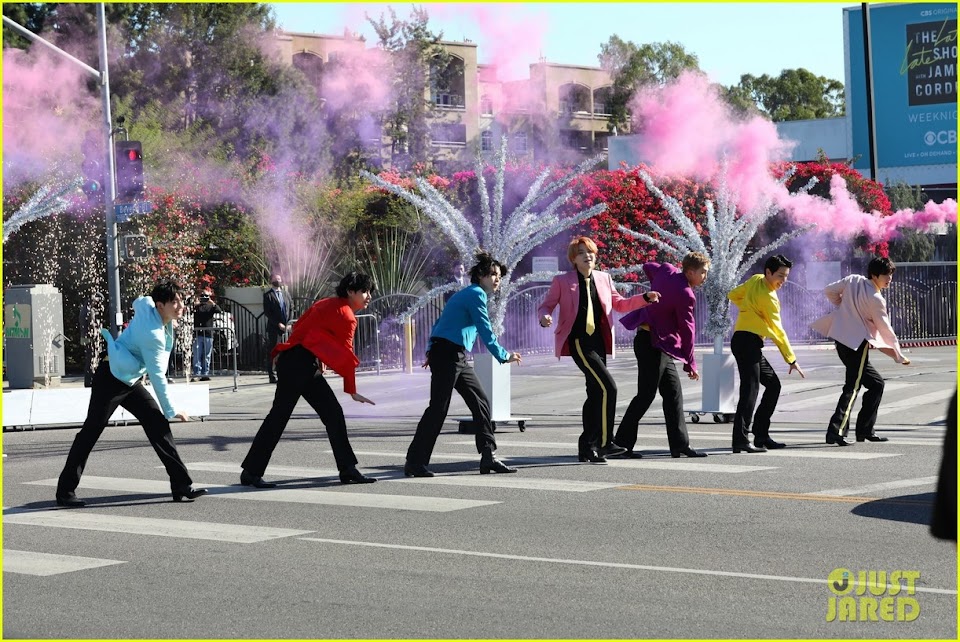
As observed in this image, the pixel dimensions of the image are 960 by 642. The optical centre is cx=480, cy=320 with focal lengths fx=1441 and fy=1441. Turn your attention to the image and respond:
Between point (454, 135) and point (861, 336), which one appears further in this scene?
point (454, 135)

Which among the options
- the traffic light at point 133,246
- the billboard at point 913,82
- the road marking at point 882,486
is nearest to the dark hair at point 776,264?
the road marking at point 882,486

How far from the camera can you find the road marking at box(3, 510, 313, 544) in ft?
28.8

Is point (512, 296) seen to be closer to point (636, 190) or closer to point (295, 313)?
point (295, 313)

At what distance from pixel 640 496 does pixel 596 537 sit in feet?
5.73

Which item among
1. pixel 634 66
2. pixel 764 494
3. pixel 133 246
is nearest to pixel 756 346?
pixel 764 494

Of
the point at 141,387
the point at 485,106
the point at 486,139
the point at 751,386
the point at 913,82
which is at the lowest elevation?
the point at 751,386

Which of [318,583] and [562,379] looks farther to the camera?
[562,379]

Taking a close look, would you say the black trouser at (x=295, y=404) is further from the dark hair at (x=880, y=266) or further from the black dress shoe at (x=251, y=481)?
the dark hair at (x=880, y=266)

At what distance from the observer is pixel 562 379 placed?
909 inches

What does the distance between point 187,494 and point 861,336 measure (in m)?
6.44

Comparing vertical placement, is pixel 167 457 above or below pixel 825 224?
below

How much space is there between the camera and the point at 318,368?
1100 centimetres

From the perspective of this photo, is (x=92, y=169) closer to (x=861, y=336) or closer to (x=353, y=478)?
(x=353, y=478)

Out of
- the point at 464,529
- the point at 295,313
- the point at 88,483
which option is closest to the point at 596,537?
the point at 464,529
